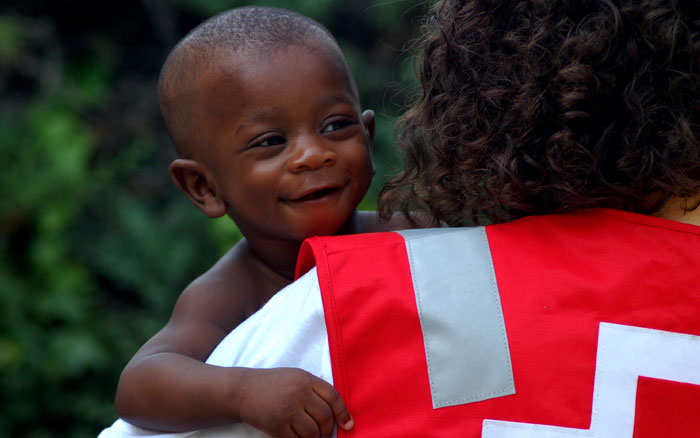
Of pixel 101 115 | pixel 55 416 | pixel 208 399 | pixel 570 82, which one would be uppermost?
pixel 570 82

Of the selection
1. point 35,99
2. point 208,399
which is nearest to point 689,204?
point 208,399

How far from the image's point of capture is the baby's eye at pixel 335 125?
172 centimetres

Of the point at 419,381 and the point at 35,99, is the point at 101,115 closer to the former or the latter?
the point at 35,99

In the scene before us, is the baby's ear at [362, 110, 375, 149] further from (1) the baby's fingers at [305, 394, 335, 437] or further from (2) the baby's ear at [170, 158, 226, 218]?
(1) the baby's fingers at [305, 394, 335, 437]

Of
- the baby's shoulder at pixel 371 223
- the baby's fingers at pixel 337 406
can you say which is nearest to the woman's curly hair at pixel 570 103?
the baby's fingers at pixel 337 406

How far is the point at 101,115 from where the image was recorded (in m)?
4.88

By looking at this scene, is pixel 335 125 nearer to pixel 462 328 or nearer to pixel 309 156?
pixel 309 156

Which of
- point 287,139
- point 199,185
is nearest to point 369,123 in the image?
point 287,139

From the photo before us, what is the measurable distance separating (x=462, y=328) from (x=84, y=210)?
3772 millimetres

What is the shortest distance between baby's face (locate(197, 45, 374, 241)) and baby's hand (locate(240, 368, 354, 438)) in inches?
20.9

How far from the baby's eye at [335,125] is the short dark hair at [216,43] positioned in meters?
0.21

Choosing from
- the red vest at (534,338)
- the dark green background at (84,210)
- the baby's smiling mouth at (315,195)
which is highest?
the red vest at (534,338)

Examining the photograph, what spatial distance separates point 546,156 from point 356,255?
0.36 m

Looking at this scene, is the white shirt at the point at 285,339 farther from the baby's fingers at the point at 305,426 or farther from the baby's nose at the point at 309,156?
the baby's nose at the point at 309,156
